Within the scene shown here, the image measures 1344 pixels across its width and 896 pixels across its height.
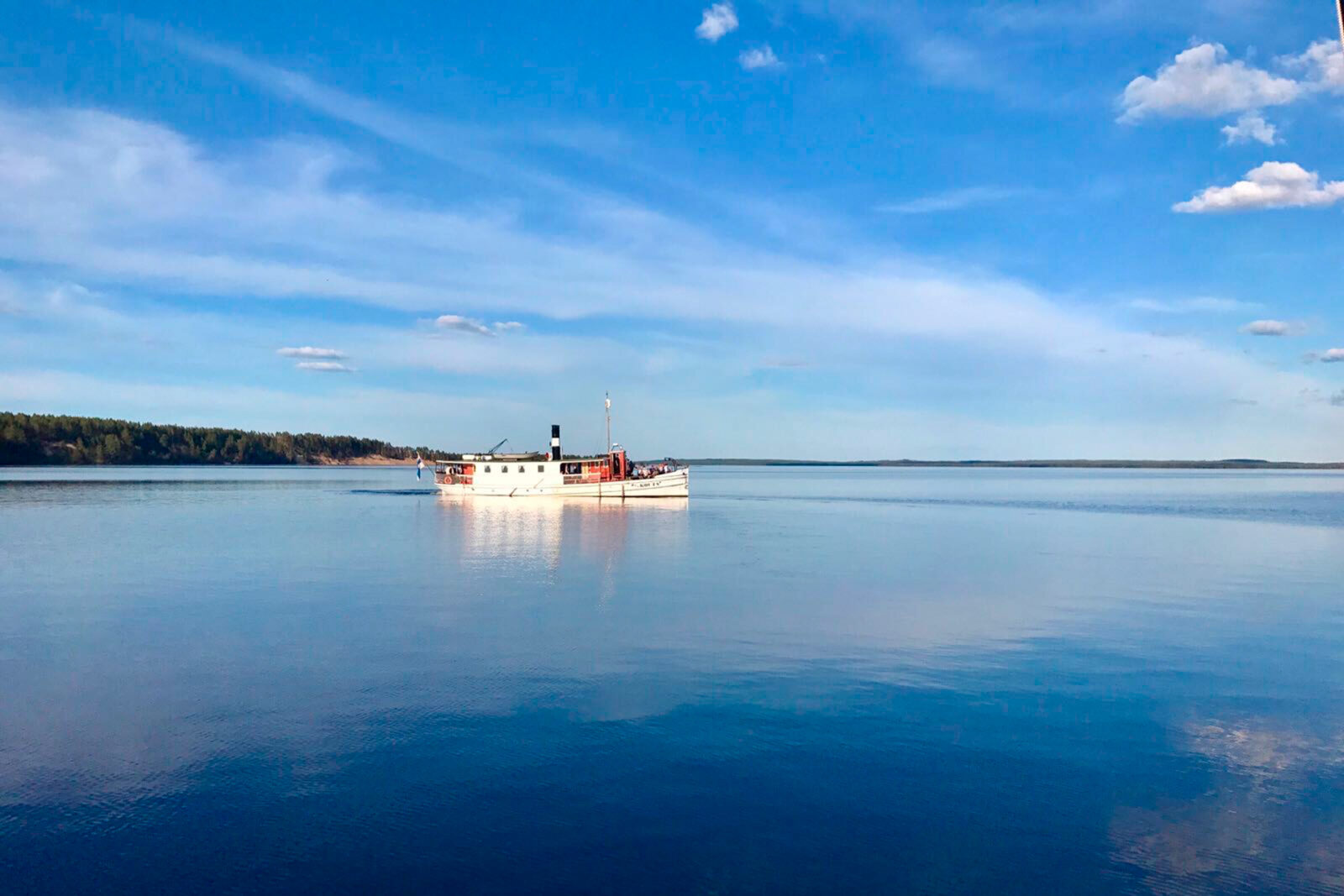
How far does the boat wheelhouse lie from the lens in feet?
301

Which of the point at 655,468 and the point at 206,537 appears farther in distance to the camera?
the point at 655,468

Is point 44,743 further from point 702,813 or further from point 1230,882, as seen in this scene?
point 1230,882

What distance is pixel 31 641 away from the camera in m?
22.2

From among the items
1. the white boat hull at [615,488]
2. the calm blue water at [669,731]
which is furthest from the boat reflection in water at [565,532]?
the calm blue water at [669,731]

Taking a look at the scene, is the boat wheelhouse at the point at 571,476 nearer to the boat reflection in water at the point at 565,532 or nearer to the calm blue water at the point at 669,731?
the boat reflection in water at the point at 565,532

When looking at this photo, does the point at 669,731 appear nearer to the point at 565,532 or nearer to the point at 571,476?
the point at 565,532

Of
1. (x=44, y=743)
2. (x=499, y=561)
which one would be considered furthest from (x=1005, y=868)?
(x=499, y=561)

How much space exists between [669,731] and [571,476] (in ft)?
258

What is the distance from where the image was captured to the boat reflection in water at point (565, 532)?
4169cm

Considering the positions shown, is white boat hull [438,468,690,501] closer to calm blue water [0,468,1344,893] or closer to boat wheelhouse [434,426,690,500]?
boat wheelhouse [434,426,690,500]

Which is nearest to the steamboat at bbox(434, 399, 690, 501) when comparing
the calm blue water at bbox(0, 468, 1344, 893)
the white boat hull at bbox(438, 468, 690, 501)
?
the white boat hull at bbox(438, 468, 690, 501)

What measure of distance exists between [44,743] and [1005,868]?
46.1ft

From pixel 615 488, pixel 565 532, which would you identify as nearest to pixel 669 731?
pixel 565 532

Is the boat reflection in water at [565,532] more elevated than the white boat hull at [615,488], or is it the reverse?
the white boat hull at [615,488]
